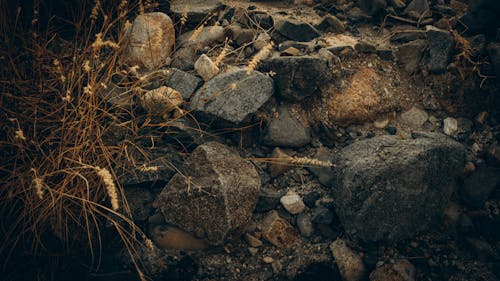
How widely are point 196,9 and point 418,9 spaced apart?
1719mm

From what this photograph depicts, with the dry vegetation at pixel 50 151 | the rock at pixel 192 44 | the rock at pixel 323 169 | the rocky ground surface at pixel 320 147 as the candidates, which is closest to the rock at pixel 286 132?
the rocky ground surface at pixel 320 147

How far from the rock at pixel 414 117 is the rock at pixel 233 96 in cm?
94

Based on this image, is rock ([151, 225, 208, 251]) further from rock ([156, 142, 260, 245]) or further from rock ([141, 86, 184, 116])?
rock ([141, 86, 184, 116])

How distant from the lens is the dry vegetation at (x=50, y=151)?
1.89 meters

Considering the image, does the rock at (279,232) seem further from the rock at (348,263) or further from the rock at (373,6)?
the rock at (373,6)

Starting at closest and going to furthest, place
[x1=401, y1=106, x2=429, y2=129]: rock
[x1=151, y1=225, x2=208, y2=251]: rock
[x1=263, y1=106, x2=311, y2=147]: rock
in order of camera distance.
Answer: [x1=151, y1=225, x2=208, y2=251]: rock, [x1=263, y1=106, x2=311, y2=147]: rock, [x1=401, y1=106, x2=429, y2=129]: rock

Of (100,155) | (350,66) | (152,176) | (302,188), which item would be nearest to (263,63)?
(350,66)

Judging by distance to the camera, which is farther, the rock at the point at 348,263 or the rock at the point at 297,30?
the rock at the point at 297,30

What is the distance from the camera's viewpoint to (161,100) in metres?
2.10

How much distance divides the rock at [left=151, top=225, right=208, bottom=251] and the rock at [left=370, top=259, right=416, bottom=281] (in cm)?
95

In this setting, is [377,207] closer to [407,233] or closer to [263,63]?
[407,233]

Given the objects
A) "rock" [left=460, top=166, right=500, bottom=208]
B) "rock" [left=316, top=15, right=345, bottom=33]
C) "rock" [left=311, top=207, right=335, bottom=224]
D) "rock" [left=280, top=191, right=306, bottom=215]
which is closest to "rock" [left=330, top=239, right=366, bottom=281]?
"rock" [left=311, top=207, right=335, bottom=224]

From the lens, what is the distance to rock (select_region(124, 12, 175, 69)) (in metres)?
2.38

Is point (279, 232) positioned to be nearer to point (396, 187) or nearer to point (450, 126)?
point (396, 187)
